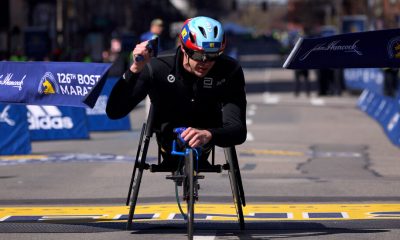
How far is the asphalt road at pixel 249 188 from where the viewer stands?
10.2m

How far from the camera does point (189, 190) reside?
28.9 feet

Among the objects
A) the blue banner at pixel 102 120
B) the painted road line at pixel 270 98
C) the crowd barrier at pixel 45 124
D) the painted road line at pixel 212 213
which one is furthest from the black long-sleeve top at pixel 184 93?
the painted road line at pixel 270 98

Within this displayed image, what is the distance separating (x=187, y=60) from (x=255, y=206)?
10.4 ft

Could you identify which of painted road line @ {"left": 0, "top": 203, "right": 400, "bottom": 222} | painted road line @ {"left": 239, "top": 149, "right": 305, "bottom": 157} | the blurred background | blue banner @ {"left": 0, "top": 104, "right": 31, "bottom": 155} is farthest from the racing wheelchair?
the blurred background

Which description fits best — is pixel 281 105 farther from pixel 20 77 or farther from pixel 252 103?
pixel 20 77

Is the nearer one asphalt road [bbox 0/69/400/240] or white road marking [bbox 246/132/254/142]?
asphalt road [bbox 0/69/400/240]

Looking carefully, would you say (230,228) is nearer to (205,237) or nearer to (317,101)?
(205,237)

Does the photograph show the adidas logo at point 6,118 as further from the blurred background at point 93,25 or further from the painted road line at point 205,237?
the painted road line at point 205,237

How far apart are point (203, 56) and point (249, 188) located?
5.23m

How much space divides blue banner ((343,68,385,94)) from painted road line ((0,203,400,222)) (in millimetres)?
20516

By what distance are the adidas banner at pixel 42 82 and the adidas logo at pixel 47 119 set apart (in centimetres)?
1111

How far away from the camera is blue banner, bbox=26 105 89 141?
22.5 meters

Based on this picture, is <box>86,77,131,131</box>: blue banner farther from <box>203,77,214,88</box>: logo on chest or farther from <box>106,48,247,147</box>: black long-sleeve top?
<box>203,77,214,88</box>: logo on chest

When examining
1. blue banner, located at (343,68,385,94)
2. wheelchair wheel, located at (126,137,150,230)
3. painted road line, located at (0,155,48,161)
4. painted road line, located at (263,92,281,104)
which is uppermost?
wheelchair wheel, located at (126,137,150,230)
